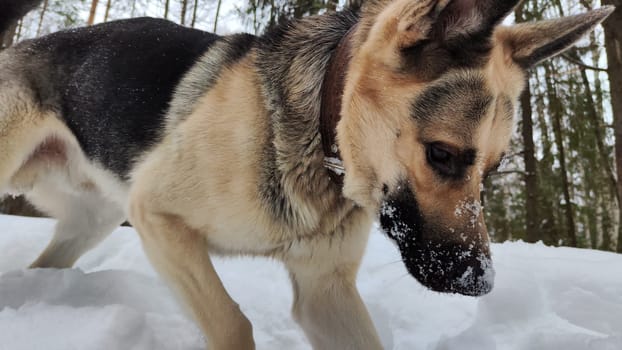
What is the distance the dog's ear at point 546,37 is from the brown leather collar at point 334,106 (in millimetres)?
653

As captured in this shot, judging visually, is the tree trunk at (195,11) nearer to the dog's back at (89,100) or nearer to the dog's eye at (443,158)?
the dog's back at (89,100)

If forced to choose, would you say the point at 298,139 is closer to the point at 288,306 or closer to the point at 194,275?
the point at 194,275

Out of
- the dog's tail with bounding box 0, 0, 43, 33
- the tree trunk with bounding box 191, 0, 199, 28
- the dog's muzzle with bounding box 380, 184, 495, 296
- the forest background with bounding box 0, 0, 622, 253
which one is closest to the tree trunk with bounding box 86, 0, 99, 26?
the forest background with bounding box 0, 0, 622, 253

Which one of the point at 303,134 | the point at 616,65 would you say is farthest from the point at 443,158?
the point at 616,65

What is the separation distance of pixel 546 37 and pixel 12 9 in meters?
3.43

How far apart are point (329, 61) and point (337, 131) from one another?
0.40 m

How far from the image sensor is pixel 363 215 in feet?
7.56

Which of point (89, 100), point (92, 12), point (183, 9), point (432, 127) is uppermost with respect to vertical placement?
point (183, 9)

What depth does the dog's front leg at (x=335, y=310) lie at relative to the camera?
2463mm

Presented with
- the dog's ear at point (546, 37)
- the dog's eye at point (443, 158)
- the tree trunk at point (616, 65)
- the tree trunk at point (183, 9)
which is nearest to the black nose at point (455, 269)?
the dog's eye at point (443, 158)

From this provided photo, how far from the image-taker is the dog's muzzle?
67.4 inches

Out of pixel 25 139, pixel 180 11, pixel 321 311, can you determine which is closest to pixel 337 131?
pixel 321 311

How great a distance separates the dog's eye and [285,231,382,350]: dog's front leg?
809 mm

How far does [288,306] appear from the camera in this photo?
3193mm
